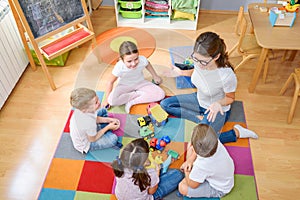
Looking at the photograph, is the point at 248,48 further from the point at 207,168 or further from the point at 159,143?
the point at 207,168

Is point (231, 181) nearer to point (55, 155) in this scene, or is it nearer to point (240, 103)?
point (240, 103)

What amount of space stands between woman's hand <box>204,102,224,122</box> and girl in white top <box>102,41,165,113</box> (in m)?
0.46

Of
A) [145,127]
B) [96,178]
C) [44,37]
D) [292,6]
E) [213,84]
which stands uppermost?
[292,6]

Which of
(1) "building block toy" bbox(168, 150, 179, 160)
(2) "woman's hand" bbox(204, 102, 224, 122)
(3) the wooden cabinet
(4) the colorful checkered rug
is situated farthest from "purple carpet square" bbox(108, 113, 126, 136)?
(3) the wooden cabinet

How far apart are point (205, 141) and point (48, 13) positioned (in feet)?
5.10

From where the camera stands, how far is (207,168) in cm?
151

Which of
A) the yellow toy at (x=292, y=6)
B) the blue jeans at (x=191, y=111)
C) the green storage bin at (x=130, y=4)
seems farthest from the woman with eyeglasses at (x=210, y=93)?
the green storage bin at (x=130, y=4)

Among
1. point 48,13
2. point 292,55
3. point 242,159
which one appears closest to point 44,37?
point 48,13

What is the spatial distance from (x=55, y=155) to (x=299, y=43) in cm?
183

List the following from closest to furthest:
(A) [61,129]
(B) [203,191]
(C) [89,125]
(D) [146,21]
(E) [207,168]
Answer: (E) [207,168] → (B) [203,191] → (C) [89,125] → (A) [61,129] → (D) [146,21]

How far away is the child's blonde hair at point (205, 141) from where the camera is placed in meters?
1.41

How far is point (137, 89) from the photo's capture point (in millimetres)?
2295

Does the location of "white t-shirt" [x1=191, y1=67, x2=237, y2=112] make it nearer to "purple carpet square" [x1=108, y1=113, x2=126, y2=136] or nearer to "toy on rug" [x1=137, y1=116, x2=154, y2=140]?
"toy on rug" [x1=137, y1=116, x2=154, y2=140]

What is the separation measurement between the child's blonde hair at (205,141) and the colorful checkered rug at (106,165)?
1.59 feet
